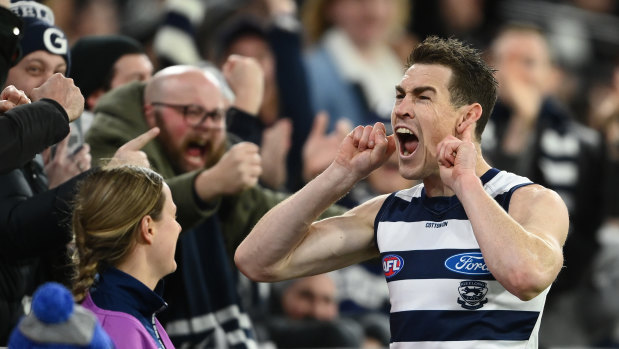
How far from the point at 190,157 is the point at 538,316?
1841 millimetres

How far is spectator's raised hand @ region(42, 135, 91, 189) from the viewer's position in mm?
3729

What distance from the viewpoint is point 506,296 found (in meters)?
2.78

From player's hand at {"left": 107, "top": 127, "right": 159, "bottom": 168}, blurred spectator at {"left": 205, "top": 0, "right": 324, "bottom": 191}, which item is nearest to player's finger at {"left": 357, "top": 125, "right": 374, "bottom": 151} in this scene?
player's hand at {"left": 107, "top": 127, "right": 159, "bottom": 168}

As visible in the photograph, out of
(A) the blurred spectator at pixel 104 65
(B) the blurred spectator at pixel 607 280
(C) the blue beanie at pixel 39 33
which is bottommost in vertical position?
(B) the blurred spectator at pixel 607 280

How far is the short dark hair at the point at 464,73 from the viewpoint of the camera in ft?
9.97

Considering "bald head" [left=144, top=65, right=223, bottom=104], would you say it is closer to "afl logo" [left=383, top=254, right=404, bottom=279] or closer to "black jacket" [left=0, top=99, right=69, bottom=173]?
"black jacket" [left=0, top=99, right=69, bottom=173]

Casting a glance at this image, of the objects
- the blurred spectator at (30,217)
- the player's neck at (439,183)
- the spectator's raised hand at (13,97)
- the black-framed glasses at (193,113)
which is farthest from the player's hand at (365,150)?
the black-framed glasses at (193,113)

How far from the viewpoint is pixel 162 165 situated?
4055mm

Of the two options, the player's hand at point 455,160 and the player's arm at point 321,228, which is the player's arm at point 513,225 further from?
the player's arm at point 321,228

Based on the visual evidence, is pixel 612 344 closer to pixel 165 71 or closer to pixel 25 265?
pixel 165 71

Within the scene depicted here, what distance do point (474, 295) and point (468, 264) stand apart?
3.3 inches

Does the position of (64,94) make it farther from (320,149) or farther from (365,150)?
(320,149)

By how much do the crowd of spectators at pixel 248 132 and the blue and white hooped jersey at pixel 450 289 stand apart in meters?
0.65

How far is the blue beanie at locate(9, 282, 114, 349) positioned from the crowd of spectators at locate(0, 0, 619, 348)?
0.43 meters
